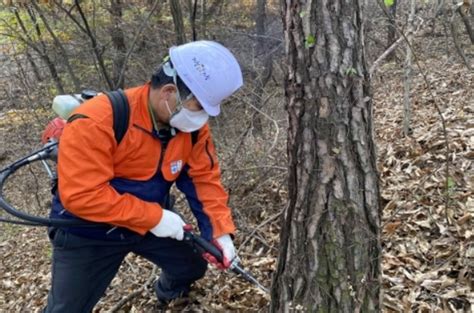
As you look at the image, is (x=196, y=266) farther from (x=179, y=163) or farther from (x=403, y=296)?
(x=403, y=296)

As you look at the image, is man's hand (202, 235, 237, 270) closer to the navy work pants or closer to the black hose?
the navy work pants

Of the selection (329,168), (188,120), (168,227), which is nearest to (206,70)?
(188,120)

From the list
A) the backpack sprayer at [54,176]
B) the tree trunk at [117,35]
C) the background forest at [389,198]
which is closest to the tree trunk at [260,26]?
the background forest at [389,198]

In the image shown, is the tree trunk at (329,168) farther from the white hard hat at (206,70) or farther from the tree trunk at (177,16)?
the tree trunk at (177,16)

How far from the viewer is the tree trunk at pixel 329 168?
2.26 meters

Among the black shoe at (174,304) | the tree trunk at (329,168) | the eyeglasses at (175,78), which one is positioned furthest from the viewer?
the black shoe at (174,304)

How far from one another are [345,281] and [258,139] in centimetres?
367

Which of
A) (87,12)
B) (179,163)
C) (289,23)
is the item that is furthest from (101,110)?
(87,12)

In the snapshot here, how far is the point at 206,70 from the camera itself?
2.77 m

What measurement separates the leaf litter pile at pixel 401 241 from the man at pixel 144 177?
0.49 m

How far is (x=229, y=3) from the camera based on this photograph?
44.3 ft

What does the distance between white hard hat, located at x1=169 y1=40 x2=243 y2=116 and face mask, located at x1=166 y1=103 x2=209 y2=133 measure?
120mm

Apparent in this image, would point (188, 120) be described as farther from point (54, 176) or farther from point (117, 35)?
point (117, 35)

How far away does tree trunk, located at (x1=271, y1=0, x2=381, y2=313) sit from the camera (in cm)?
226
